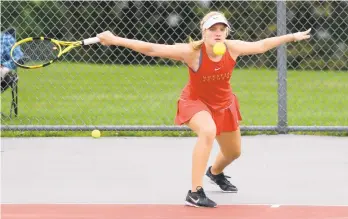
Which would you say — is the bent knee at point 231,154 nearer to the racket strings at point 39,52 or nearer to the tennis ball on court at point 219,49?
the tennis ball on court at point 219,49

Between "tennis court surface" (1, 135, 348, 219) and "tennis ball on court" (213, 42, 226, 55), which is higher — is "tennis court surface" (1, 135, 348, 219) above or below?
below

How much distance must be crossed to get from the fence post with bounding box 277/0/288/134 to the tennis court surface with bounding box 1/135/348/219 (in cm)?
19

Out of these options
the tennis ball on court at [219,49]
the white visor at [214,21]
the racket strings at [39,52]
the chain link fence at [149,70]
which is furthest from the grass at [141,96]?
the tennis ball on court at [219,49]

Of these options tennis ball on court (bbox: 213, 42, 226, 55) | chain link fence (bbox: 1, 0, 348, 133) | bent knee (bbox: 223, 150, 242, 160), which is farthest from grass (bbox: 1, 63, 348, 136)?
tennis ball on court (bbox: 213, 42, 226, 55)

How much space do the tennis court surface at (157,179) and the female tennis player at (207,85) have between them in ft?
1.15

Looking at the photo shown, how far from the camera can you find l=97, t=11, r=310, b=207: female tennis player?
277 inches

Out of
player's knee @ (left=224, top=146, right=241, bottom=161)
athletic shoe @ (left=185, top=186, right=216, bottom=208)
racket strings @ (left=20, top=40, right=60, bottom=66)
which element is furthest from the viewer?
racket strings @ (left=20, top=40, right=60, bottom=66)

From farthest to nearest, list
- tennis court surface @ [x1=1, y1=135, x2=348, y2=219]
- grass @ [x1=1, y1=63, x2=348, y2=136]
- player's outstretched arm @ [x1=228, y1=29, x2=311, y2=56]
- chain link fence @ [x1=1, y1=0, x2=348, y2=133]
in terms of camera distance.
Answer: chain link fence @ [x1=1, y1=0, x2=348, y2=133] < grass @ [x1=1, y1=63, x2=348, y2=136] < player's outstretched arm @ [x1=228, y1=29, x2=311, y2=56] < tennis court surface @ [x1=1, y1=135, x2=348, y2=219]

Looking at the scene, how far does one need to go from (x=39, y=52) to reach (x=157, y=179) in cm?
198

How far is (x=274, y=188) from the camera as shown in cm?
765

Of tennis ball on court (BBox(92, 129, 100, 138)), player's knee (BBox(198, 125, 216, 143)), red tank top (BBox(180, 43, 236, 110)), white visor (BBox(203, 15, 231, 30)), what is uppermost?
white visor (BBox(203, 15, 231, 30))

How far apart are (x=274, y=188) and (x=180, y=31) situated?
21.1ft

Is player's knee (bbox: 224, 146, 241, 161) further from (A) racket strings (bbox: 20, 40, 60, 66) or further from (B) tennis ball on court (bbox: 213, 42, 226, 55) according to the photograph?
(A) racket strings (bbox: 20, 40, 60, 66)

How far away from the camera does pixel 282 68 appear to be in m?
10.4
